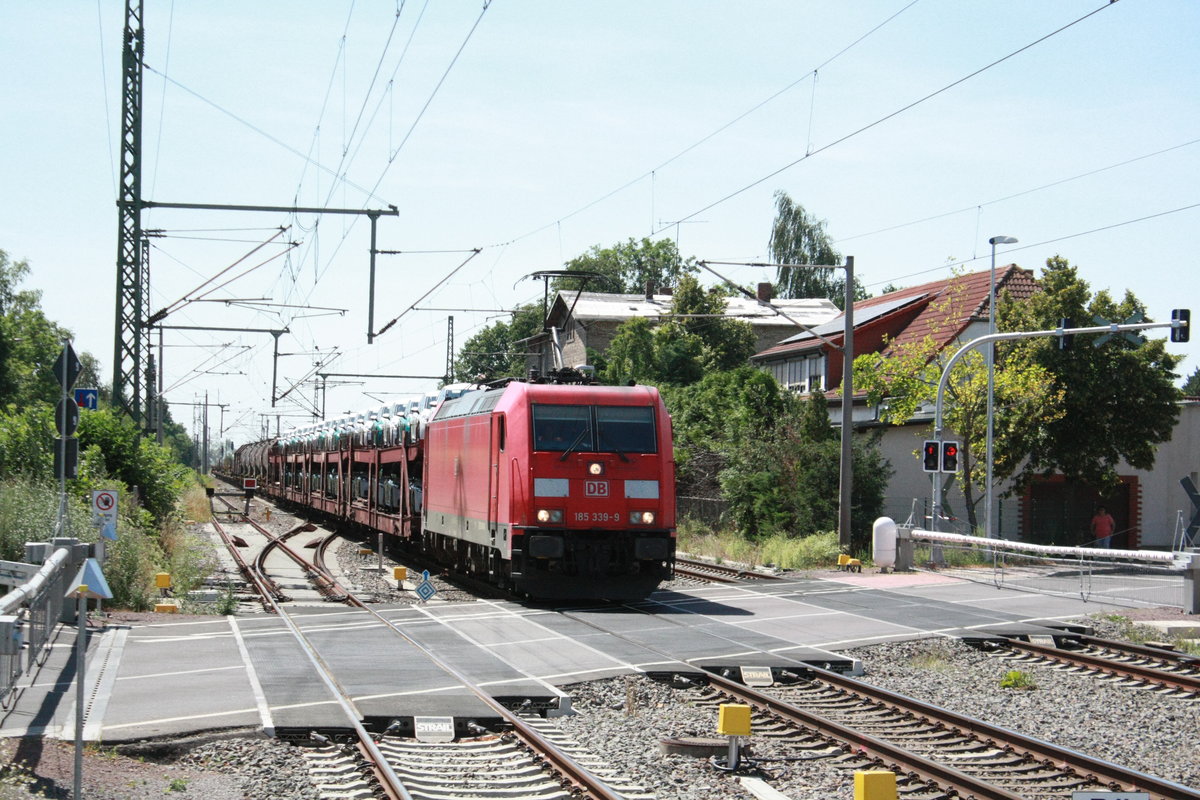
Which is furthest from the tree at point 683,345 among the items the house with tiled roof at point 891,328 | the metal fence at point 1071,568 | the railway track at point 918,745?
the railway track at point 918,745

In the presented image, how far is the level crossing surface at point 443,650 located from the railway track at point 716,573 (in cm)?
194

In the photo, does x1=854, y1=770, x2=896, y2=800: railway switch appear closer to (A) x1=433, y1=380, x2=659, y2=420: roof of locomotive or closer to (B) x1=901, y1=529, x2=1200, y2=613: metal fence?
(A) x1=433, y1=380, x2=659, y2=420: roof of locomotive

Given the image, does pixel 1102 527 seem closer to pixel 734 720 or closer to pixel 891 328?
pixel 891 328

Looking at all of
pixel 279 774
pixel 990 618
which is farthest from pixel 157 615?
pixel 990 618

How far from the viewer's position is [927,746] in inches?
388

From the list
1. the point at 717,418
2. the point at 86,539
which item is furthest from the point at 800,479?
the point at 86,539

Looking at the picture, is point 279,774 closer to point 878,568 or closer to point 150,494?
point 878,568

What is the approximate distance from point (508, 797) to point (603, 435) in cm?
1088

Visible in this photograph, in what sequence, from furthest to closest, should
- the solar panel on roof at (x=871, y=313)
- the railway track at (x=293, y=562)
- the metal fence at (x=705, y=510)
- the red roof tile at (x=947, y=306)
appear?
the solar panel on roof at (x=871, y=313) < the red roof tile at (x=947, y=306) < the metal fence at (x=705, y=510) < the railway track at (x=293, y=562)

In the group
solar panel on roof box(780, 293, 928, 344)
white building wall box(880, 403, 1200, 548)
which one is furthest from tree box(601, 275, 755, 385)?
white building wall box(880, 403, 1200, 548)

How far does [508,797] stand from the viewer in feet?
27.1

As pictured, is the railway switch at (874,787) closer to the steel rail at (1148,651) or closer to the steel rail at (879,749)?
the steel rail at (879,749)

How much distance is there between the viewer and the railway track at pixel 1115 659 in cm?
1253

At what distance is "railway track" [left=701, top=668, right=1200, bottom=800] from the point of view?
8.39 meters
